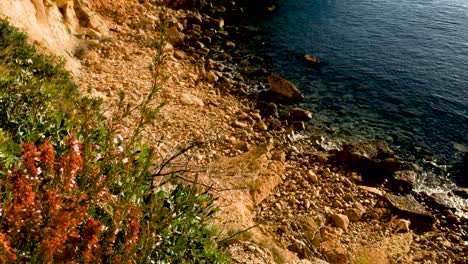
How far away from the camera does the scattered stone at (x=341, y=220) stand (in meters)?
10.8

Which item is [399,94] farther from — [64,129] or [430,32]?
[64,129]

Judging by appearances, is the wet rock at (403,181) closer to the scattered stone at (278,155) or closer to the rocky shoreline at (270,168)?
the rocky shoreline at (270,168)

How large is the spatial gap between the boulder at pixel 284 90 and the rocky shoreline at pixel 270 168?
0.15ft

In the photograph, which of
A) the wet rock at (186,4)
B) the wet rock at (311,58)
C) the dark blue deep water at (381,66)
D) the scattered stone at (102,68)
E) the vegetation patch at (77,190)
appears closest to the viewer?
the vegetation patch at (77,190)

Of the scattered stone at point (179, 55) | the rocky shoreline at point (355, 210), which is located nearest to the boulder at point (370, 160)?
the rocky shoreline at point (355, 210)

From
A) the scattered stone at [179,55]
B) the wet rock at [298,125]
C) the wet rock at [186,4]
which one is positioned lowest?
the wet rock at [298,125]

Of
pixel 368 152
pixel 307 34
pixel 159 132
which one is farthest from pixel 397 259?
pixel 307 34

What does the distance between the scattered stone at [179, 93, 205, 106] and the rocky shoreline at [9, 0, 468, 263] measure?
41 millimetres

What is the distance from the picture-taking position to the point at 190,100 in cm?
1452

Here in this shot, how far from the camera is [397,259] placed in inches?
400

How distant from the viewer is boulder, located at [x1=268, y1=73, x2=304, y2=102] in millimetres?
16281

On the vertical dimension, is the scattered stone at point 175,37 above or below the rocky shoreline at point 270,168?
above

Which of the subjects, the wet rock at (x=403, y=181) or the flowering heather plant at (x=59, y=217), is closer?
the flowering heather plant at (x=59, y=217)

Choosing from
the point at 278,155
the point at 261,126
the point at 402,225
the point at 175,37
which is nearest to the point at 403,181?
the point at 402,225
